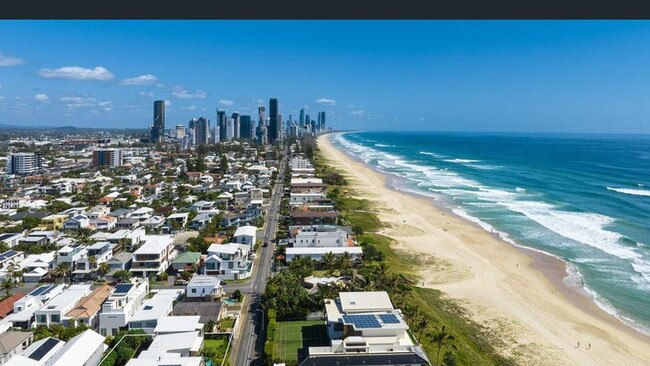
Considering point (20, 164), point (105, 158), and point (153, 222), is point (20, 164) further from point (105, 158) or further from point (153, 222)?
point (153, 222)

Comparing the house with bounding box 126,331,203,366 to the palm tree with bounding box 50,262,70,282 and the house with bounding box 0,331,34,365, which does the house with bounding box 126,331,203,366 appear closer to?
the house with bounding box 0,331,34,365

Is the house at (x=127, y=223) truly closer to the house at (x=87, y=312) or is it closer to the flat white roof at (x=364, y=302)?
the house at (x=87, y=312)

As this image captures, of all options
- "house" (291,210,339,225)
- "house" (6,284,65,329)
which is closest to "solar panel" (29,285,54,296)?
"house" (6,284,65,329)

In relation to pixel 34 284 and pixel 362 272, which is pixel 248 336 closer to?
pixel 362 272

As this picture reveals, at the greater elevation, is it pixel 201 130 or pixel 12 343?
pixel 201 130

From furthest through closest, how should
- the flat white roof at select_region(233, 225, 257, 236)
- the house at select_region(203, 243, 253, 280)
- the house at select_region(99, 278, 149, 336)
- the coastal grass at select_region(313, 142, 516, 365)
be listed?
the flat white roof at select_region(233, 225, 257, 236) → the house at select_region(203, 243, 253, 280) → the house at select_region(99, 278, 149, 336) → the coastal grass at select_region(313, 142, 516, 365)

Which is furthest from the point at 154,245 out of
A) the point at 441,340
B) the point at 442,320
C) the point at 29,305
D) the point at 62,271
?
the point at 441,340

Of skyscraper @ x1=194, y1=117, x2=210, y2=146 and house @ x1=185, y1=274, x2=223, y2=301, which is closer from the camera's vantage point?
house @ x1=185, y1=274, x2=223, y2=301
